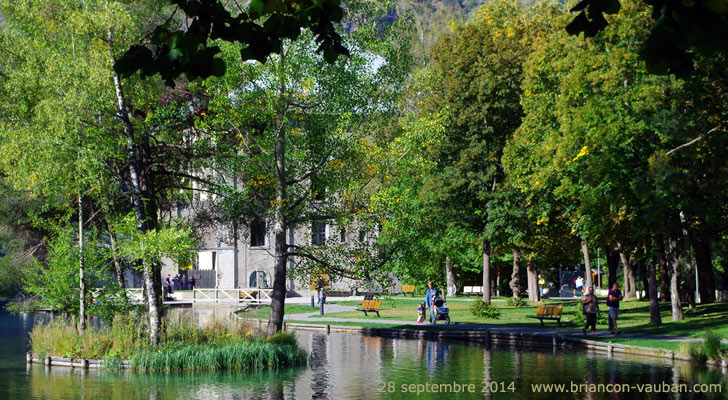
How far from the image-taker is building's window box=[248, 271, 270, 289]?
7075 cm

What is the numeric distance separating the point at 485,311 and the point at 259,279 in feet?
114

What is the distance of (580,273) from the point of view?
286 feet

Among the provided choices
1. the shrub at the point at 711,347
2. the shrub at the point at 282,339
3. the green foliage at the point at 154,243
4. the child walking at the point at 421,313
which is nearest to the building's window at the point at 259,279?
the child walking at the point at 421,313

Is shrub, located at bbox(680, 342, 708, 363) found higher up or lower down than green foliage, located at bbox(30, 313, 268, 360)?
lower down

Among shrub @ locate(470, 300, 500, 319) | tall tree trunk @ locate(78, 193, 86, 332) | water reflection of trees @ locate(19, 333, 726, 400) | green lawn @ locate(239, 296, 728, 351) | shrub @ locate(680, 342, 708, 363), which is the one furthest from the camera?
shrub @ locate(470, 300, 500, 319)

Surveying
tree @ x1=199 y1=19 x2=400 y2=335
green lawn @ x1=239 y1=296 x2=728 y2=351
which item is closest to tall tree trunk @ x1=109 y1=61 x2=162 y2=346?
tree @ x1=199 y1=19 x2=400 y2=335

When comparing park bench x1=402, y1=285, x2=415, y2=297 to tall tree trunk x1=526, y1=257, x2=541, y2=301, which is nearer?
tall tree trunk x1=526, y1=257, x2=541, y2=301

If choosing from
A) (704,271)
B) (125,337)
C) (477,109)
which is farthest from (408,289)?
(125,337)

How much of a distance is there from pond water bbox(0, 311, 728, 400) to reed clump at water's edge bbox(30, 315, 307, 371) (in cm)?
77

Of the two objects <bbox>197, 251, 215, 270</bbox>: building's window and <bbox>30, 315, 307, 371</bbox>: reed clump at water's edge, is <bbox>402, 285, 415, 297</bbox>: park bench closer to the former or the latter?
<bbox>197, 251, 215, 270</bbox>: building's window

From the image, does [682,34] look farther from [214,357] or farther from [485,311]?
[485,311]

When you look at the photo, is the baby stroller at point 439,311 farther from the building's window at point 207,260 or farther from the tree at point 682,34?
the building's window at point 207,260

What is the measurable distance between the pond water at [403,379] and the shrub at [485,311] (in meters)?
12.7

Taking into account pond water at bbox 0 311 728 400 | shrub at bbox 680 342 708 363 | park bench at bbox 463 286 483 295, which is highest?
park bench at bbox 463 286 483 295
